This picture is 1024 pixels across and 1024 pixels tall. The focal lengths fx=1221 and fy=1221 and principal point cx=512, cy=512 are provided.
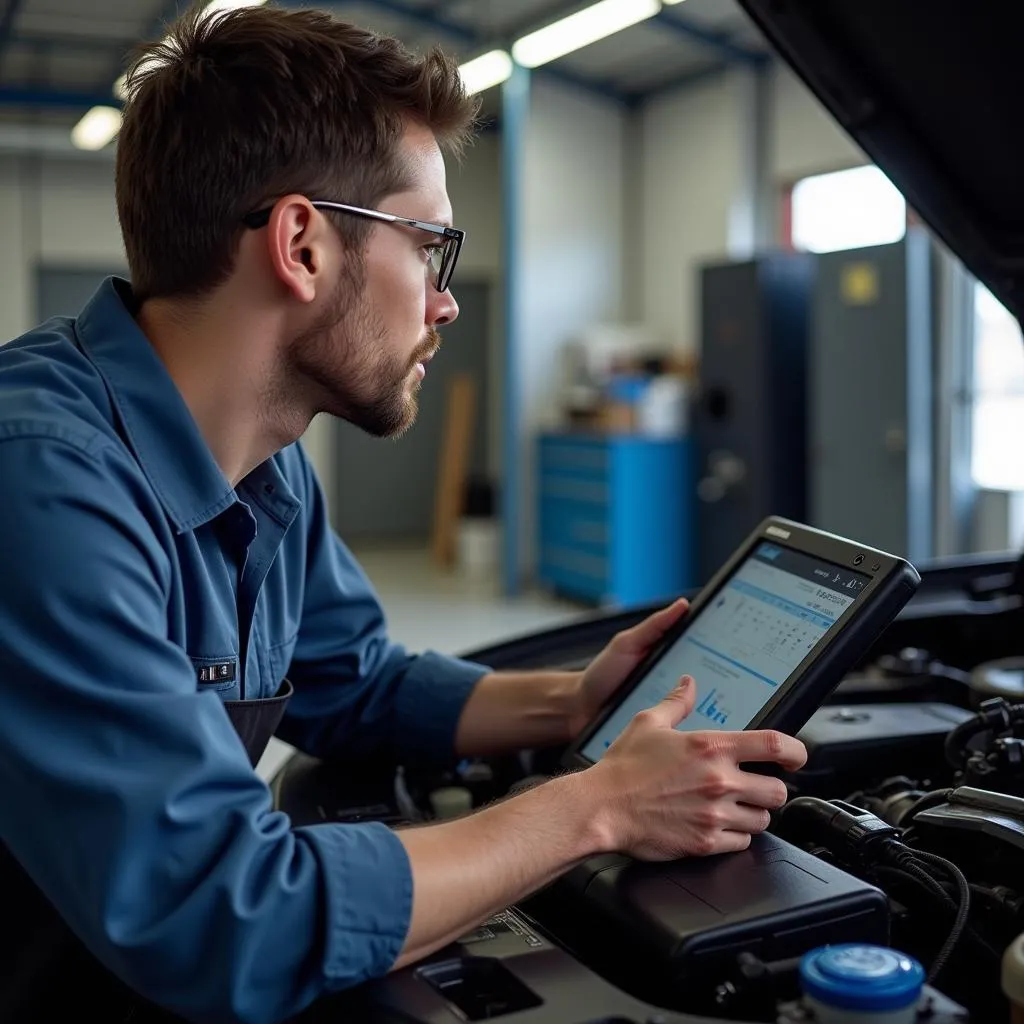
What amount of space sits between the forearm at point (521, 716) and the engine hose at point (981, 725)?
0.38 meters

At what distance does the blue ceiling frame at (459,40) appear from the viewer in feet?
22.6

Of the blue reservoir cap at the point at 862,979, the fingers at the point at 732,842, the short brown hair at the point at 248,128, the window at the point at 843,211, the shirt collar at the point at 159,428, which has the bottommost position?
the blue reservoir cap at the point at 862,979

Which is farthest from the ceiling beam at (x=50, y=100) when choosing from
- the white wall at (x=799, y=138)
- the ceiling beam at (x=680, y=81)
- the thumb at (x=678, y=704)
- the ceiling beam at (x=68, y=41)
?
the thumb at (x=678, y=704)

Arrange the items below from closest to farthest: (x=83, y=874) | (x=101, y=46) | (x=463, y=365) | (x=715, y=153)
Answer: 1. (x=83, y=874)
2. (x=715, y=153)
3. (x=101, y=46)
4. (x=463, y=365)

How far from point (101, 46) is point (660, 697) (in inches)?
313

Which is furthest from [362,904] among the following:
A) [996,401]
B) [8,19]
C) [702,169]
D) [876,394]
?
[8,19]

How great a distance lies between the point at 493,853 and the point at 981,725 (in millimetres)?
507

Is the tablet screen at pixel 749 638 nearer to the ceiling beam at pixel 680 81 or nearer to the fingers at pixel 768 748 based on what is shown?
the fingers at pixel 768 748

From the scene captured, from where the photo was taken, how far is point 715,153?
724 cm

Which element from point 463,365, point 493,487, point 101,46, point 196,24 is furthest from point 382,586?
point 196,24

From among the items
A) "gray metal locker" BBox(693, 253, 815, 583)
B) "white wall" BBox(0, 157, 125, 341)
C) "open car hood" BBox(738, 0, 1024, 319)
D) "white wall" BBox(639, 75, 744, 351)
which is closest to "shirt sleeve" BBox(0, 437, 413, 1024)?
"open car hood" BBox(738, 0, 1024, 319)

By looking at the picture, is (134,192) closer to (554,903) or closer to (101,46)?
(554,903)

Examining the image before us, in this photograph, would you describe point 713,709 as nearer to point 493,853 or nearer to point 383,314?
point 493,853

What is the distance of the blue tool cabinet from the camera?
621cm
